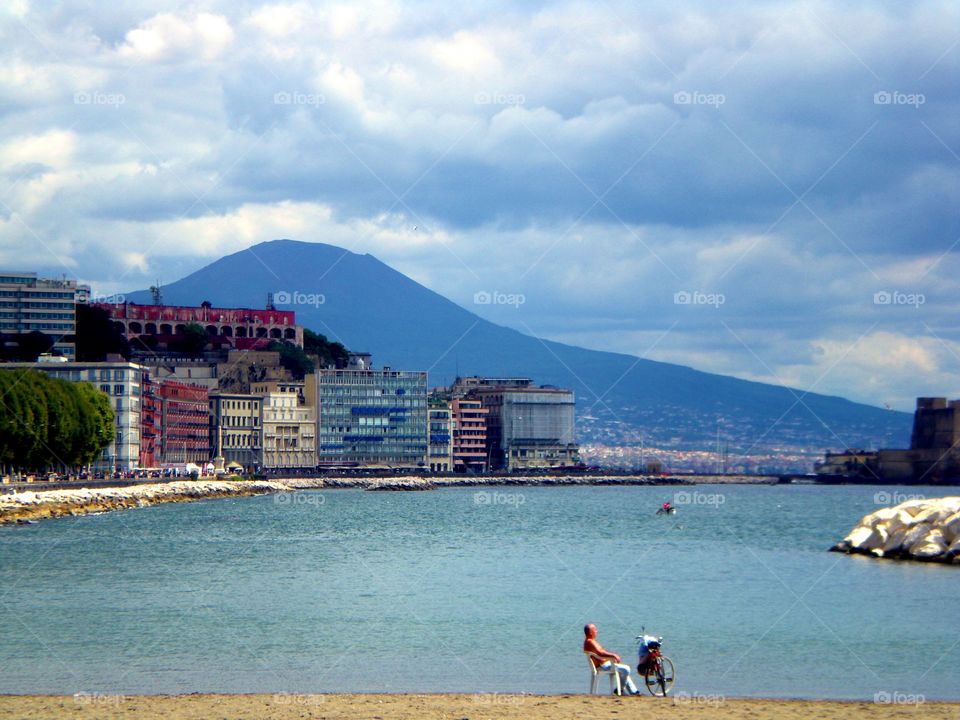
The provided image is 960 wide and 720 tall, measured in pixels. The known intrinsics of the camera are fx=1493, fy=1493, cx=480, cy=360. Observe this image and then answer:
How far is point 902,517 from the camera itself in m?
59.7

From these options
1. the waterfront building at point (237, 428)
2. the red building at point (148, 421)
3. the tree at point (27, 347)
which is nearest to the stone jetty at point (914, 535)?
the red building at point (148, 421)

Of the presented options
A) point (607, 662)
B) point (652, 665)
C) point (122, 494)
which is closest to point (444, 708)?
point (607, 662)

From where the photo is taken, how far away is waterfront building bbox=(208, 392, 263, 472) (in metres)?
191

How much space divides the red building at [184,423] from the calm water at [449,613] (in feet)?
323

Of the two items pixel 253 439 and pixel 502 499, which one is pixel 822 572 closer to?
pixel 502 499

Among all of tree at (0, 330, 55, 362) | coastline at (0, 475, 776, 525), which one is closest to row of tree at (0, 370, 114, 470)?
coastline at (0, 475, 776, 525)

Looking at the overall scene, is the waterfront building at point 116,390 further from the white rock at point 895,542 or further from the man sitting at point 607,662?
the man sitting at point 607,662

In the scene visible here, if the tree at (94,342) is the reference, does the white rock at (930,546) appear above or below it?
below

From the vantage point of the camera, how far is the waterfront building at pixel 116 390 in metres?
146

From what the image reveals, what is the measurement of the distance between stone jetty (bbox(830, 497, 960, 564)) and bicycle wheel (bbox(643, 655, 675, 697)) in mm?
30259

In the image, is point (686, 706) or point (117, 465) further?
point (117, 465)

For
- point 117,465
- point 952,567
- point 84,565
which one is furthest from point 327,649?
point 117,465

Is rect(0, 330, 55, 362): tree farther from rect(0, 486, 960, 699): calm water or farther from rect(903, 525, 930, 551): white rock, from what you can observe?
rect(903, 525, 930, 551): white rock

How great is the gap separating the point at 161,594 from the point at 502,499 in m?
113
